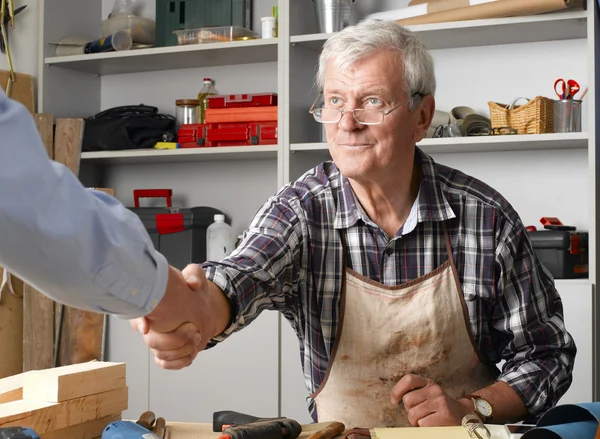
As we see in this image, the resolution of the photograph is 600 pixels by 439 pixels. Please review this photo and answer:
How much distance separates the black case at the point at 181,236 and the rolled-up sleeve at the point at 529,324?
185cm

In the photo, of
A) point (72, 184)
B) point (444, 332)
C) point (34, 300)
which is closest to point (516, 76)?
point (444, 332)

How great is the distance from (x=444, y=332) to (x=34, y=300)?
7.27 feet

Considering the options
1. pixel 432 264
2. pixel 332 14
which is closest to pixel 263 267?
pixel 432 264

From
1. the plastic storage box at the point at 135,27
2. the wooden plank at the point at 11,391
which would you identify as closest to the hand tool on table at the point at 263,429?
the wooden plank at the point at 11,391

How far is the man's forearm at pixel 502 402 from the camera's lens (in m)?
1.54

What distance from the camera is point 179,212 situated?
3344 millimetres

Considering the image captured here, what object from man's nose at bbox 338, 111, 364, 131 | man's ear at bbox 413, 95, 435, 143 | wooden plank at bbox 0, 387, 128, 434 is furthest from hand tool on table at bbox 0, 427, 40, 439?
man's ear at bbox 413, 95, 435, 143

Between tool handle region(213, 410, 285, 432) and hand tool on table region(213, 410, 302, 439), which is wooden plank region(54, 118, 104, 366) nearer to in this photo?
tool handle region(213, 410, 285, 432)

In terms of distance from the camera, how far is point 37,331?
3361mm

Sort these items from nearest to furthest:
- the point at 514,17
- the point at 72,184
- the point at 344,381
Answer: the point at 72,184 → the point at 344,381 → the point at 514,17

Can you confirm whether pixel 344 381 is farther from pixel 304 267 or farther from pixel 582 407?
pixel 582 407

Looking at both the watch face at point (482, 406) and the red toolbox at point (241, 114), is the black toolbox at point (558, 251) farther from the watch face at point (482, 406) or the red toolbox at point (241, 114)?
the watch face at point (482, 406)

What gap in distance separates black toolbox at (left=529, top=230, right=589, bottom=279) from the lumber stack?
5.93 feet

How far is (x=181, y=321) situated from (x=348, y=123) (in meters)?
0.73
